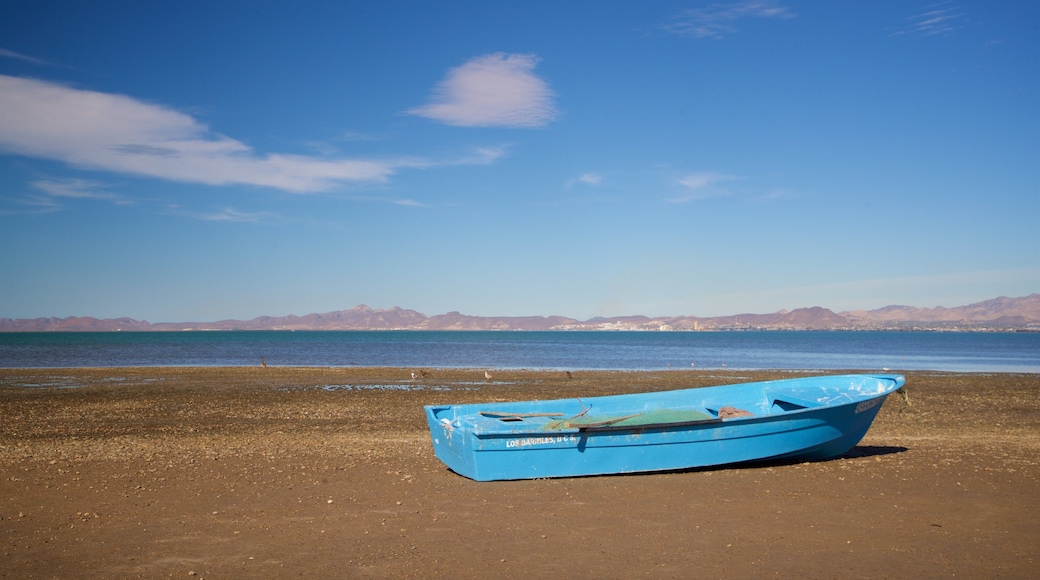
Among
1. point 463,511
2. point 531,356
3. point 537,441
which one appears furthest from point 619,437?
point 531,356

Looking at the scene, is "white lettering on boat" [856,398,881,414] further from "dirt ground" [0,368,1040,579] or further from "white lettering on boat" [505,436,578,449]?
"white lettering on boat" [505,436,578,449]

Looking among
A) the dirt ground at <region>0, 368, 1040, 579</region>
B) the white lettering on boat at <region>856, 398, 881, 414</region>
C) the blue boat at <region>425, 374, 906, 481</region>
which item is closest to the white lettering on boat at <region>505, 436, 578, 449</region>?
the blue boat at <region>425, 374, 906, 481</region>

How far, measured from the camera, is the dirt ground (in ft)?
24.0

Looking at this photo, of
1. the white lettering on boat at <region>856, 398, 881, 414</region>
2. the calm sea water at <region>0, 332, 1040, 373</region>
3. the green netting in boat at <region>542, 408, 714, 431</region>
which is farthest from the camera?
the calm sea water at <region>0, 332, 1040, 373</region>

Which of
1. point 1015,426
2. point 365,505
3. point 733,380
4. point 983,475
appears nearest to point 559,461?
point 365,505

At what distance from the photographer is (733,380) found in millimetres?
33938

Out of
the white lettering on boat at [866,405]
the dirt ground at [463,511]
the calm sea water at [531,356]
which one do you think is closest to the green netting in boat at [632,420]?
the dirt ground at [463,511]

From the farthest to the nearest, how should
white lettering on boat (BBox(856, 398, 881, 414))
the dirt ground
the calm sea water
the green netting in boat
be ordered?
1. the calm sea water
2. white lettering on boat (BBox(856, 398, 881, 414))
3. the green netting in boat
4. the dirt ground

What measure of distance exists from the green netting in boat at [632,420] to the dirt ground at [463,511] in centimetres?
78

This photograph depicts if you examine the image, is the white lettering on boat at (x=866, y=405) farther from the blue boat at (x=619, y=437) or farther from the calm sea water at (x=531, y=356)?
the calm sea water at (x=531, y=356)

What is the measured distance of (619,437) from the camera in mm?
10992

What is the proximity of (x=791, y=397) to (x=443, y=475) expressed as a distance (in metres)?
6.29

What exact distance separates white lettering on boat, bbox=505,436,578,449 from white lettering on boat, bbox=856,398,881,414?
461 centimetres

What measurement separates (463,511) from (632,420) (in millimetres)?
3277
